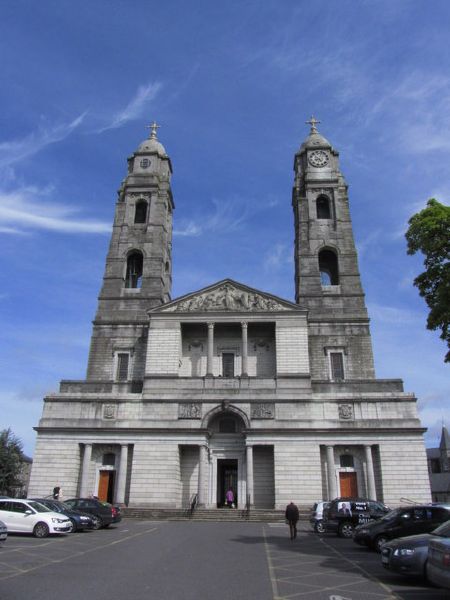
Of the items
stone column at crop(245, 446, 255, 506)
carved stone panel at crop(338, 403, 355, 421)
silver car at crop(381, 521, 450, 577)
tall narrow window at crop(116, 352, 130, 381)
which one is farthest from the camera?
tall narrow window at crop(116, 352, 130, 381)

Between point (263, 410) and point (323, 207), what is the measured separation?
21.3m

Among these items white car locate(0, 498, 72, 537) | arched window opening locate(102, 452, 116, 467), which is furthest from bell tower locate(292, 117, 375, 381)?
white car locate(0, 498, 72, 537)

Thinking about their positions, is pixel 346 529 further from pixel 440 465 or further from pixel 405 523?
pixel 440 465

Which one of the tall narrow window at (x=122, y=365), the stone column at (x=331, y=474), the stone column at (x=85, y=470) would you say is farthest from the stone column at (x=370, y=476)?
the stone column at (x=85, y=470)

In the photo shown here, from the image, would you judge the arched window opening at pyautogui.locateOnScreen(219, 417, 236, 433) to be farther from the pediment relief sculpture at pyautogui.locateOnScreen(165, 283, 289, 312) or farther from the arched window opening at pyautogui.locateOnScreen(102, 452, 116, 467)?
the pediment relief sculpture at pyautogui.locateOnScreen(165, 283, 289, 312)

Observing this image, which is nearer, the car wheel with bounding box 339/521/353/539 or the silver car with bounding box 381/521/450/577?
the silver car with bounding box 381/521/450/577

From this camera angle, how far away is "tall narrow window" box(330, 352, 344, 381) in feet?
126

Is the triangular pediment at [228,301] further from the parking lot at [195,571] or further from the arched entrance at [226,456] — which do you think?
the parking lot at [195,571]

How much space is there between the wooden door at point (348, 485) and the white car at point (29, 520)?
1998 cm

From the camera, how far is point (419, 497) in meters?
32.2

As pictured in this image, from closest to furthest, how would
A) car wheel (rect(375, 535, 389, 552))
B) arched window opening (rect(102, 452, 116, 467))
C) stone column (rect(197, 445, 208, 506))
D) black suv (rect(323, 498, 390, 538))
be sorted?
car wheel (rect(375, 535, 389, 552)) < black suv (rect(323, 498, 390, 538)) < stone column (rect(197, 445, 208, 506)) < arched window opening (rect(102, 452, 116, 467))

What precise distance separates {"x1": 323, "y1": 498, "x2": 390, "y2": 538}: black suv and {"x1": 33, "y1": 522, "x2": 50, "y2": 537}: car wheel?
460 inches

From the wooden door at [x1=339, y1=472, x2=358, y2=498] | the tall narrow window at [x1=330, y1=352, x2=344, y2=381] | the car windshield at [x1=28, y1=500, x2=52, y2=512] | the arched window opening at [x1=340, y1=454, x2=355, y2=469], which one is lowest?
the car windshield at [x1=28, y1=500, x2=52, y2=512]

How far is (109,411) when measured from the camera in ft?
117
